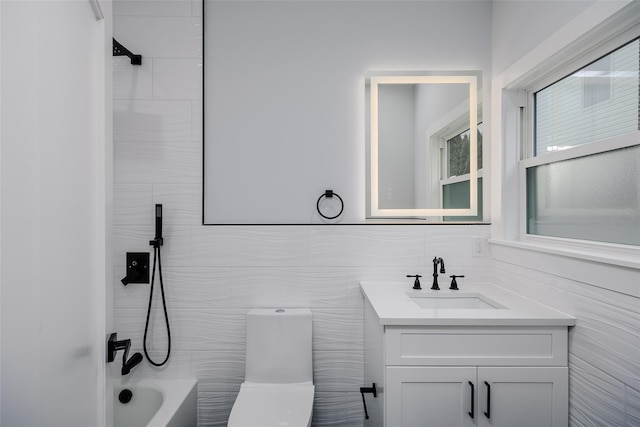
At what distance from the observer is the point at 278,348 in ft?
6.06

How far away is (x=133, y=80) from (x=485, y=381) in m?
2.20

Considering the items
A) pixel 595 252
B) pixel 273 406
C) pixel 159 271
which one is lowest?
pixel 273 406

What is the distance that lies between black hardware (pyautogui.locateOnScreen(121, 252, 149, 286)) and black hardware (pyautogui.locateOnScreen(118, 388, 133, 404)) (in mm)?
563

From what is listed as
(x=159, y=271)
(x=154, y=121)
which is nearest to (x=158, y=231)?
(x=159, y=271)

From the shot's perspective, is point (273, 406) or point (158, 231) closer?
point (273, 406)

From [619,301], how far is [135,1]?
2.54 m

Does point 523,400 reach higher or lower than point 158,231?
lower

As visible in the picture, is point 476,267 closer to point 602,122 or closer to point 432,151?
point 432,151

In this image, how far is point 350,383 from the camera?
78.4 inches

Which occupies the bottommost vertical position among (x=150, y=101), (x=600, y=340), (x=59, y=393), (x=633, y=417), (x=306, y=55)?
(x=633, y=417)

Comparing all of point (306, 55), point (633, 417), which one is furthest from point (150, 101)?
point (633, 417)

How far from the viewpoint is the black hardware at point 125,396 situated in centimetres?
186

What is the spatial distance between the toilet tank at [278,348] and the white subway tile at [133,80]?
133 cm

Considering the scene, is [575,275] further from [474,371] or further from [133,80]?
[133,80]
